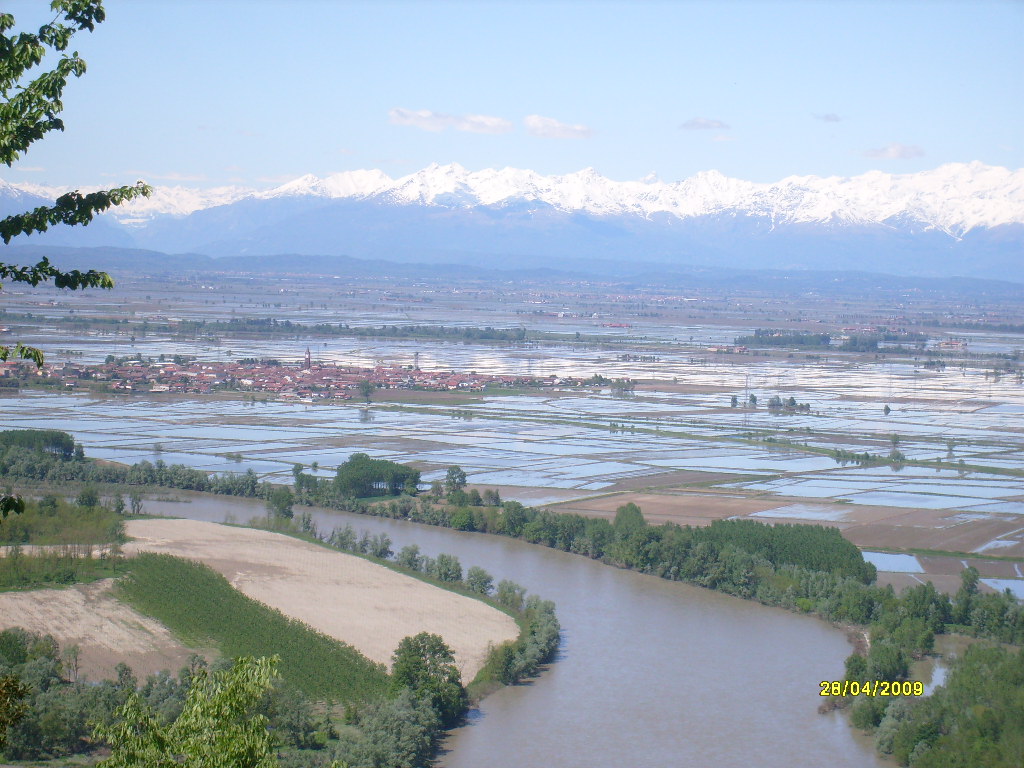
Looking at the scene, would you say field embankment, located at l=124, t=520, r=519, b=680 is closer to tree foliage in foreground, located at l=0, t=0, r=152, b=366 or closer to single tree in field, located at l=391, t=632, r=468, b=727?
single tree in field, located at l=391, t=632, r=468, b=727

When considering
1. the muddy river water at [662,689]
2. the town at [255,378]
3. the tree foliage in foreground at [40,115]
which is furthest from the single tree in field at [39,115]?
the town at [255,378]

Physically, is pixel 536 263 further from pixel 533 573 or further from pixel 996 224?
pixel 533 573

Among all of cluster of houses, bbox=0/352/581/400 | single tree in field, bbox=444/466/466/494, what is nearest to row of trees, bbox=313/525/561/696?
single tree in field, bbox=444/466/466/494

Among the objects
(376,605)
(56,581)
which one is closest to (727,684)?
(376,605)

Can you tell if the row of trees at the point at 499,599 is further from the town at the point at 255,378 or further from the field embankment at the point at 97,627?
the town at the point at 255,378

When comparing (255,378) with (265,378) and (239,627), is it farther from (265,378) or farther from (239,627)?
(239,627)
